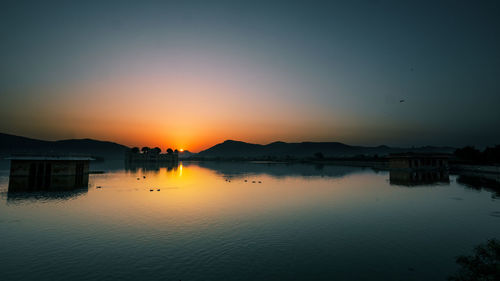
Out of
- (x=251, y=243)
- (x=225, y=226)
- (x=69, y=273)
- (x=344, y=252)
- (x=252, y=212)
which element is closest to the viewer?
(x=69, y=273)

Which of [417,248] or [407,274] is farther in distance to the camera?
[417,248]

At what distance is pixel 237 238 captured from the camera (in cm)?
2358

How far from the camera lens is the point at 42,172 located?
62.4 m

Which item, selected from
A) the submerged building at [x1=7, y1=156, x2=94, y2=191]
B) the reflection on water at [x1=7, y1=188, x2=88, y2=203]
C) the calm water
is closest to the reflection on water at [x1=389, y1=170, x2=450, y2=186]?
the calm water

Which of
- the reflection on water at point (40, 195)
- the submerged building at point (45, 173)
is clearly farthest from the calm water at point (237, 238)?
the submerged building at point (45, 173)

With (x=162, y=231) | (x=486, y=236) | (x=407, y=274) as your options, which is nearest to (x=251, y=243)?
(x=162, y=231)

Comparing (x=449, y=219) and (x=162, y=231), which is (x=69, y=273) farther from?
(x=449, y=219)

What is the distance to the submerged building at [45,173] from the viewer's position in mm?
57131

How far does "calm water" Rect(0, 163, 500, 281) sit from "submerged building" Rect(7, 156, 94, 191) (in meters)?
17.4

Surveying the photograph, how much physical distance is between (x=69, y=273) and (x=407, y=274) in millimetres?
21423

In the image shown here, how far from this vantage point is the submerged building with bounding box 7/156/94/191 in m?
57.1

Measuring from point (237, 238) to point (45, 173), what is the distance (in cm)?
6220

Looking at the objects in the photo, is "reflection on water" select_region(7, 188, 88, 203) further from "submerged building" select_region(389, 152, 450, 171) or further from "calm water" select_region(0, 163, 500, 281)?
"submerged building" select_region(389, 152, 450, 171)

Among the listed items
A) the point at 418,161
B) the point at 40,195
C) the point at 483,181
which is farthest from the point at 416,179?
the point at 40,195
